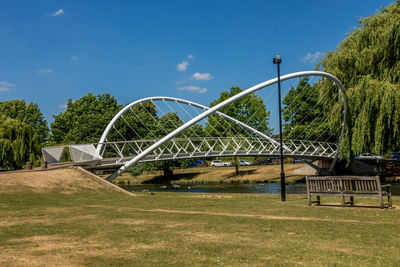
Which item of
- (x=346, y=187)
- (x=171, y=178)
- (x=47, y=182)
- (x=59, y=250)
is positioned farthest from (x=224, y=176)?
(x=59, y=250)

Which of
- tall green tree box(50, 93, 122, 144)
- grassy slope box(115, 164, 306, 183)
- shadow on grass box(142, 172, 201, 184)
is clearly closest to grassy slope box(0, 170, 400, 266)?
grassy slope box(115, 164, 306, 183)

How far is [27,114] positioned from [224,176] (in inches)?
1706

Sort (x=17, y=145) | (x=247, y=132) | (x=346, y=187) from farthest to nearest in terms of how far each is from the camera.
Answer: (x=247, y=132)
(x=17, y=145)
(x=346, y=187)

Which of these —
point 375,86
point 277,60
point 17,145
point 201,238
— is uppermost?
point 375,86

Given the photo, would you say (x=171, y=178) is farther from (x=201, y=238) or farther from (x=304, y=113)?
(x=201, y=238)

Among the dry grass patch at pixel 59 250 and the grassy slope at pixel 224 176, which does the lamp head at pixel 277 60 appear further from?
the grassy slope at pixel 224 176

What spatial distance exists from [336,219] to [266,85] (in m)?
22.8

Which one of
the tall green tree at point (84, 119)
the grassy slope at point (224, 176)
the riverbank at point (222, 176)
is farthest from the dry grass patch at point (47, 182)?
the tall green tree at point (84, 119)

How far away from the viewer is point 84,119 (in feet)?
216

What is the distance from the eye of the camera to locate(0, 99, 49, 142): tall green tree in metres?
71.0

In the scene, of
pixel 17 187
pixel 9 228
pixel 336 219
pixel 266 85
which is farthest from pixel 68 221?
pixel 266 85

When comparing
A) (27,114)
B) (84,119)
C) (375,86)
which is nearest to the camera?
(375,86)

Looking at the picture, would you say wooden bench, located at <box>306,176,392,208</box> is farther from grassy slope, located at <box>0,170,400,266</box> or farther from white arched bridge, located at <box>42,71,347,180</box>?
white arched bridge, located at <box>42,71,347,180</box>

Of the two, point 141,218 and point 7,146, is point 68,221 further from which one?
point 7,146
